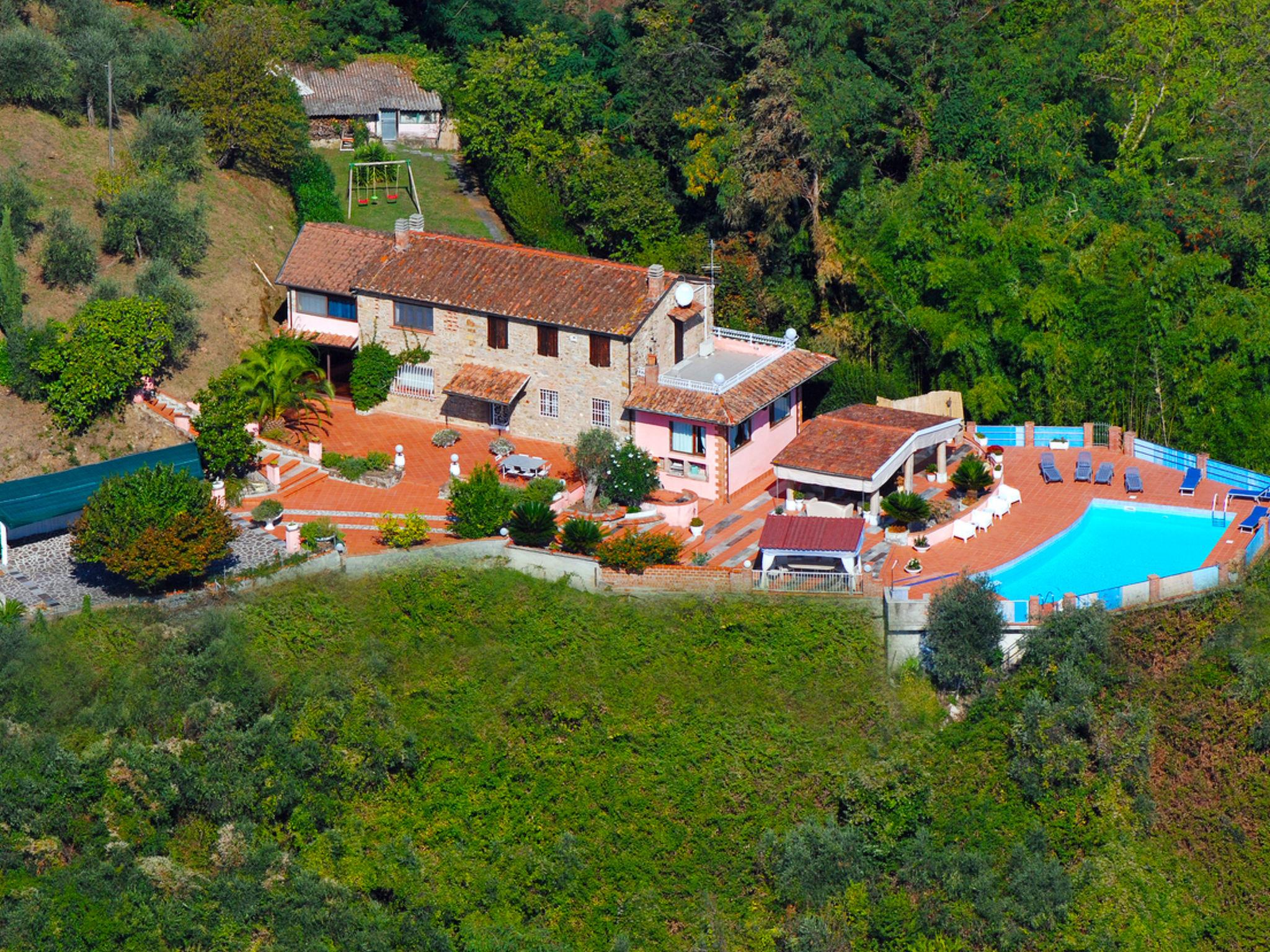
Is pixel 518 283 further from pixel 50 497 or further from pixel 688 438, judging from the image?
pixel 50 497

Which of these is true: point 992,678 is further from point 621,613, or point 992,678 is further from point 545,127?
point 545,127

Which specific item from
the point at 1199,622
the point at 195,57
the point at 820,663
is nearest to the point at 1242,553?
the point at 1199,622

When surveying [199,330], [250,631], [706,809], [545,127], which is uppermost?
[545,127]

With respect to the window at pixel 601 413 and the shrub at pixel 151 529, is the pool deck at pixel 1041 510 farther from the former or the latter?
the shrub at pixel 151 529

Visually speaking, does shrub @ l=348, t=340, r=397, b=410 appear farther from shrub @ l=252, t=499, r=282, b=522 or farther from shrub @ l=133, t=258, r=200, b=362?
shrub @ l=252, t=499, r=282, b=522

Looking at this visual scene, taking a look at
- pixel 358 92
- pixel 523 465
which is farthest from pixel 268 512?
pixel 358 92

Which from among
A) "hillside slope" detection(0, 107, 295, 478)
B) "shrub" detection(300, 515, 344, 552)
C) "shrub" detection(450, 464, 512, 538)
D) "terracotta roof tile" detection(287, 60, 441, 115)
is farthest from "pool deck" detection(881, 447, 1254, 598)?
"terracotta roof tile" detection(287, 60, 441, 115)
